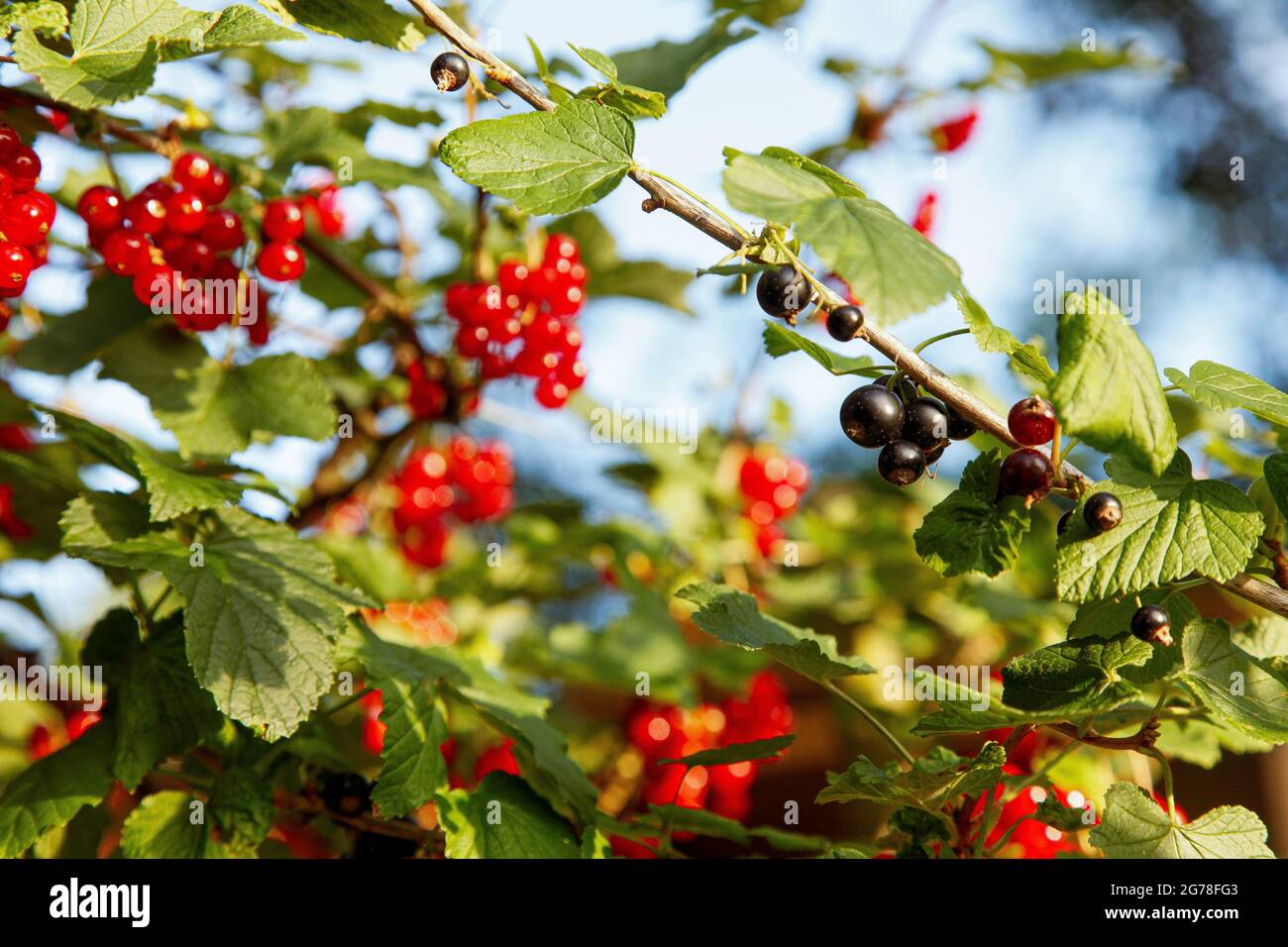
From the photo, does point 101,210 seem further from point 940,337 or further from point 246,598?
point 940,337

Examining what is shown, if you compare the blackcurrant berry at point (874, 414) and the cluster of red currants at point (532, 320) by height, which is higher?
the cluster of red currants at point (532, 320)

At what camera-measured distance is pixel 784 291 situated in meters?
0.68

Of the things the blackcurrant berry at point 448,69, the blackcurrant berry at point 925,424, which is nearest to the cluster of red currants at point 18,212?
the blackcurrant berry at point 448,69

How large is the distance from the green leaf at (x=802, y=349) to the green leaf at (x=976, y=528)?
0.36 ft

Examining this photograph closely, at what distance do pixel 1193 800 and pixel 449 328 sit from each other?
1.15m

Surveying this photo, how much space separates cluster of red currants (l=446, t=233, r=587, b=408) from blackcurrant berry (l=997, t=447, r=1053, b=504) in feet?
2.49

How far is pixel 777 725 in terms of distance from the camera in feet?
5.05

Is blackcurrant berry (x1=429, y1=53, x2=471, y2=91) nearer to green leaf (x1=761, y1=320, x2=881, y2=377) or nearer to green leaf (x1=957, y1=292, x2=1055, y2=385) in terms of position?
green leaf (x1=761, y1=320, x2=881, y2=377)

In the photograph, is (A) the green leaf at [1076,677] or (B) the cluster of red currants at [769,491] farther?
(B) the cluster of red currants at [769,491]

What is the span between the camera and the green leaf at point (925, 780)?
71 cm

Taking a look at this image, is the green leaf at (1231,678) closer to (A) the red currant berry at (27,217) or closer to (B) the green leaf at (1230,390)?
(B) the green leaf at (1230,390)

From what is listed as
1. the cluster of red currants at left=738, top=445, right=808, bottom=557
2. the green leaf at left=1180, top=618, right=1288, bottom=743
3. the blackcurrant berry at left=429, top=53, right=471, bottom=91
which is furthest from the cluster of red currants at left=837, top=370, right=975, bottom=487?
the cluster of red currants at left=738, top=445, right=808, bottom=557

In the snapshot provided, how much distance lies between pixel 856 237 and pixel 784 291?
0.33 feet
